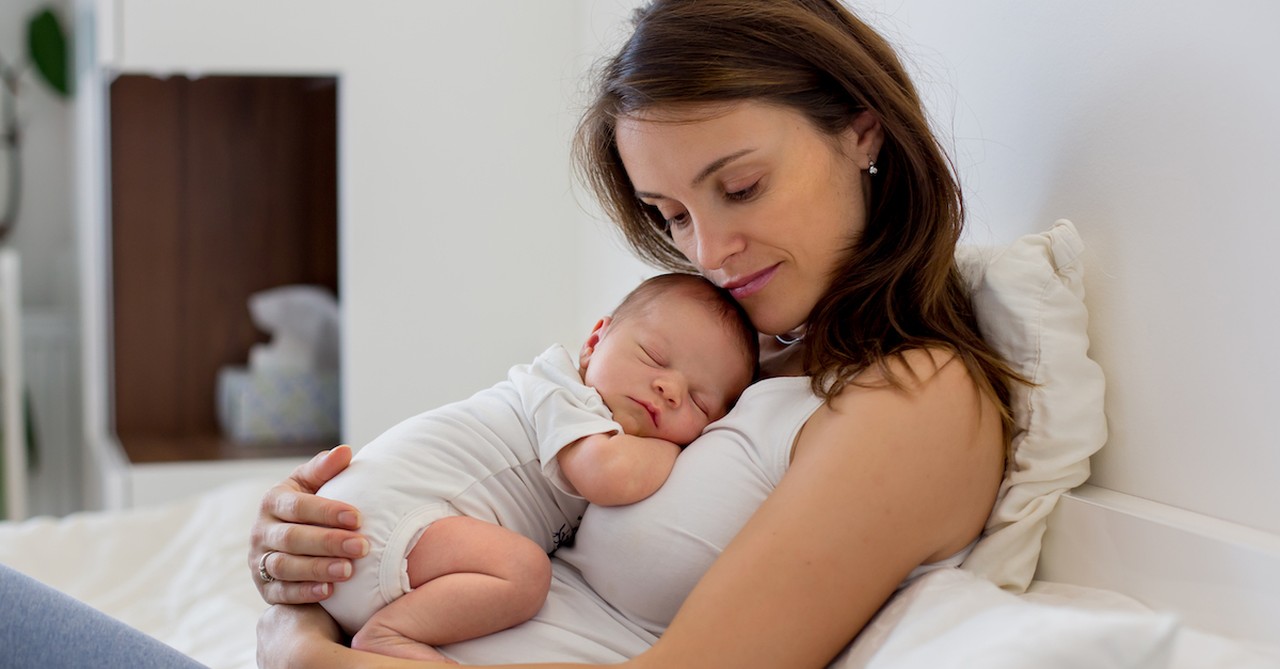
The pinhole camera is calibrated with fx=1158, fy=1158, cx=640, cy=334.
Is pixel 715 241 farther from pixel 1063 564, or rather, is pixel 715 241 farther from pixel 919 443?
pixel 1063 564

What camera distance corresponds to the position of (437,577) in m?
1.08

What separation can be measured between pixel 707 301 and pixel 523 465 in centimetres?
27

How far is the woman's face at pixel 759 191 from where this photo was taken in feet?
3.74

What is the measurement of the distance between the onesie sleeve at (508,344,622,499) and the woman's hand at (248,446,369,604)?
19 cm

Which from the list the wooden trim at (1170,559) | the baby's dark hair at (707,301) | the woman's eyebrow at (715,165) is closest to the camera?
the wooden trim at (1170,559)

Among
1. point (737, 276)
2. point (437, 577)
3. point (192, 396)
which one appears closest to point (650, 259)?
point (737, 276)

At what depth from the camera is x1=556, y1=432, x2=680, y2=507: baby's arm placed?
3.61 ft

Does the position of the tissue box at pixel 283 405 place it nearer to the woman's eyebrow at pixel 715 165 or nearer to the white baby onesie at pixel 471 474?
the white baby onesie at pixel 471 474

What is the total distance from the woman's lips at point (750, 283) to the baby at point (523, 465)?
0.11 feet

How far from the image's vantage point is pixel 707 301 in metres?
1.25

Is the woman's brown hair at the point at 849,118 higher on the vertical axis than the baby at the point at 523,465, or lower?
higher

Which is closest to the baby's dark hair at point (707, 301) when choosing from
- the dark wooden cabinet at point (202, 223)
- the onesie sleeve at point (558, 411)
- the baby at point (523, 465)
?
the baby at point (523, 465)

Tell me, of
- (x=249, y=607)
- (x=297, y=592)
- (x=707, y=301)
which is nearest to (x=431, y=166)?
(x=249, y=607)

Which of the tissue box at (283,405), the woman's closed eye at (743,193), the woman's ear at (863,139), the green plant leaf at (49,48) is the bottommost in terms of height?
the tissue box at (283,405)
